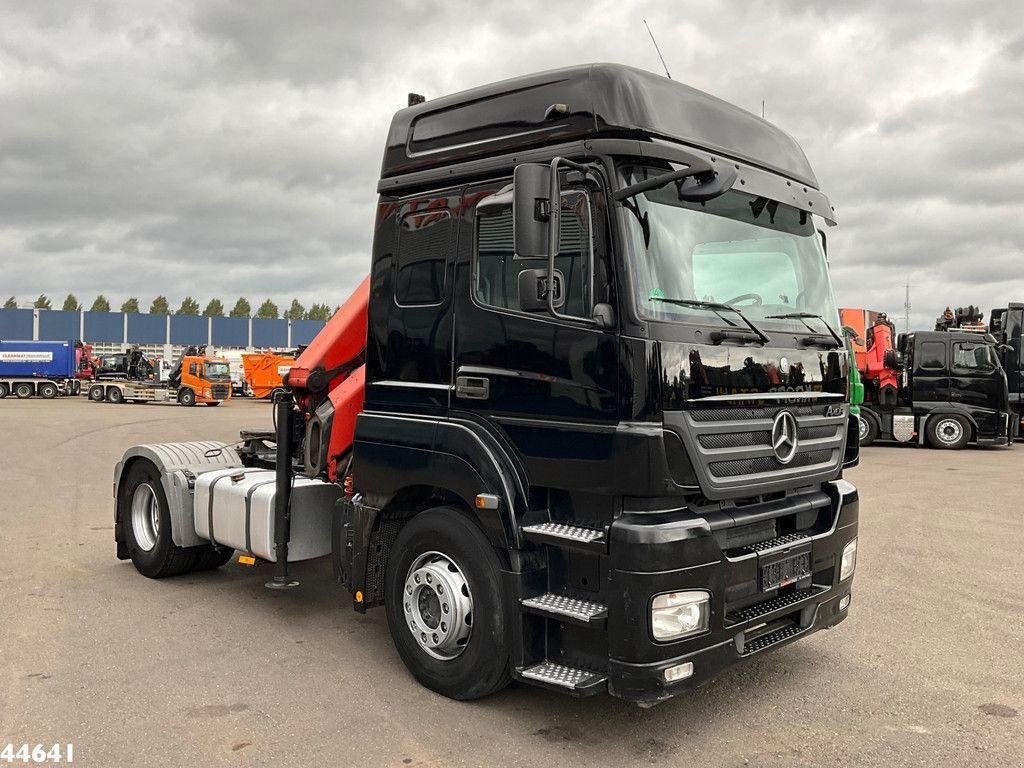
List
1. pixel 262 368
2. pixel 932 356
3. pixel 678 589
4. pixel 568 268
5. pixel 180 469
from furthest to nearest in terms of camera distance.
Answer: pixel 262 368
pixel 932 356
pixel 180 469
pixel 568 268
pixel 678 589

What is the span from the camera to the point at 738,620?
3951 mm

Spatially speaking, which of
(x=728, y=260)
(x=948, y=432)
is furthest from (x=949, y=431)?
(x=728, y=260)

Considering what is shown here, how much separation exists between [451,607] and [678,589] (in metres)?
1.22

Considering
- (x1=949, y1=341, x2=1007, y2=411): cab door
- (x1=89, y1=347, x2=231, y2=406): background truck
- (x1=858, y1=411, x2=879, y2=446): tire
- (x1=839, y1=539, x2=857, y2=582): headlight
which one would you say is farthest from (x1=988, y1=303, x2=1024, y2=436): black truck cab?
(x1=89, y1=347, x2=231, y2=406): background truck

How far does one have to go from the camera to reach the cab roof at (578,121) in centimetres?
398

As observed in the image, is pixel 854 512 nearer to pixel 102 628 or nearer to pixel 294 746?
pixel 294 746

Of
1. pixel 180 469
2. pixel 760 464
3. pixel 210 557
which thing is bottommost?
pixel 210 557

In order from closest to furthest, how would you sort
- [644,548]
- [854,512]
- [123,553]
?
[644,548] < [854,512] < [123,553]

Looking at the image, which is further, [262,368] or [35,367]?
[35,367]

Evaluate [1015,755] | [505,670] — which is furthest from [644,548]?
[1015,755]

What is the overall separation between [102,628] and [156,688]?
50.6 inches

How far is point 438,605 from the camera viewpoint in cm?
448

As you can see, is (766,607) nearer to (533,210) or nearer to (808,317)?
(808,317)

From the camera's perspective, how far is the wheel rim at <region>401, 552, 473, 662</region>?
14.1 ft
